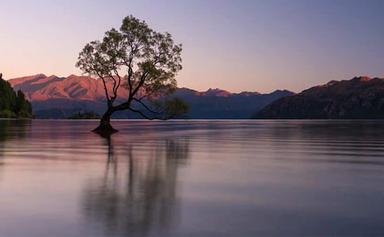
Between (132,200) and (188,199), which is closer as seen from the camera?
(132,200)

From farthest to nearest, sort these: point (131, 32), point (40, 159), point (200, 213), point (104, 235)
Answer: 1. point (131, 32)
2. point (40, 159)
3. point (200, 213)
4. point (104, 235)

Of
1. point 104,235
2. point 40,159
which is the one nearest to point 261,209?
point 104,235

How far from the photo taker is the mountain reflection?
10633mm

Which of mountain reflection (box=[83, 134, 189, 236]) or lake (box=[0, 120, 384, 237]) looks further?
mountain reflection (box=[83, 134, 189, 236])

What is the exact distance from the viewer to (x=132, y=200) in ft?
44.8

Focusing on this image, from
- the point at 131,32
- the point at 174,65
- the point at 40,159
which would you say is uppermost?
the point at 131,32

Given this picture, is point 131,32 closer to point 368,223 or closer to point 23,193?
point 23,193

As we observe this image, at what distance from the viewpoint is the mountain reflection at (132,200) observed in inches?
419

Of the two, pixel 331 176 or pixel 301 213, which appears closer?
pixel 301 213

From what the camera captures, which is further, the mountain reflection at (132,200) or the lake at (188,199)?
the mountain reflection at (132,200)

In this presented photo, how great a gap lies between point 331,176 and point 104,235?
1281cm

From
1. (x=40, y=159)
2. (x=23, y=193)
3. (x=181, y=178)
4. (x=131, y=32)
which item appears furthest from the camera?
(x=131, y=32)

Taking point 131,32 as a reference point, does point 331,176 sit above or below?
below

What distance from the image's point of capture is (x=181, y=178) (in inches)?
750
